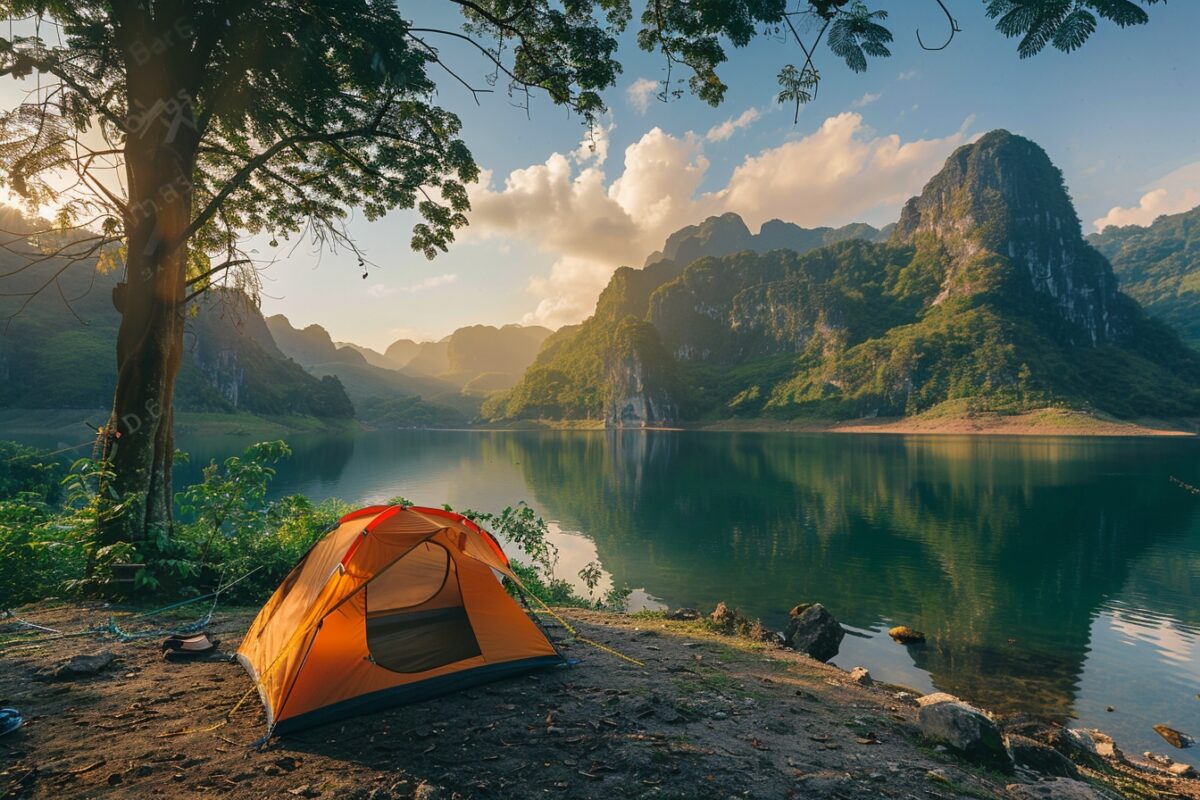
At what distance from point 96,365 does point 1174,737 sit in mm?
156484

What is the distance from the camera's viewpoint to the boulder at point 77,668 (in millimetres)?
5387

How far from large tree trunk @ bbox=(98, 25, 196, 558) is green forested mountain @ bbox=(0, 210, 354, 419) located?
230ft

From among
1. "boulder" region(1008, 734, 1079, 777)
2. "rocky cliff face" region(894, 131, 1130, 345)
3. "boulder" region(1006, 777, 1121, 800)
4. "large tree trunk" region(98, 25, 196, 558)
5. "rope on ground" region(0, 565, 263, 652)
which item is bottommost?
"boulder" region(1008, 734, 1079, 777)

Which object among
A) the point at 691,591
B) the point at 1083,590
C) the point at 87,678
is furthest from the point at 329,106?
the point at 1083,590

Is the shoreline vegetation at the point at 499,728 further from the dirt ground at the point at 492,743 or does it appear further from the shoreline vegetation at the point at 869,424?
the shoreline vegetation at the point at 869,424

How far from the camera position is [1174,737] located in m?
8.89

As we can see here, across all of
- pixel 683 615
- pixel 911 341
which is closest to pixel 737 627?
pixel 683 615

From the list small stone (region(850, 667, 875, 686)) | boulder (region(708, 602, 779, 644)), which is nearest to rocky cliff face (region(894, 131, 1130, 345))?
boulder (region(708, 602, 779, 644))

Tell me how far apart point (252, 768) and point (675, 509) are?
2942cm

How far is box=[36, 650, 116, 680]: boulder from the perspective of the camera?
5387 millimetres

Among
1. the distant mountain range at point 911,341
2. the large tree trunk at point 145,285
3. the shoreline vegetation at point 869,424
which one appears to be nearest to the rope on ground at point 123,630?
the large tree trunk at point 145,285

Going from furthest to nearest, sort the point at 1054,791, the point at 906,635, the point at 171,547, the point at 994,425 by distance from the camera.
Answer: the point at 994,425 < the point at 906,635 < the point at 171,547 < the point at 1054,791

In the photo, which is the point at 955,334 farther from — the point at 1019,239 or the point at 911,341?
the point at 1019,239

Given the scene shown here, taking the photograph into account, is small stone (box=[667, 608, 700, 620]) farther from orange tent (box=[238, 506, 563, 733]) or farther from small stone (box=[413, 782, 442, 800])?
small stone (box=[413, 782, 442, 800])
